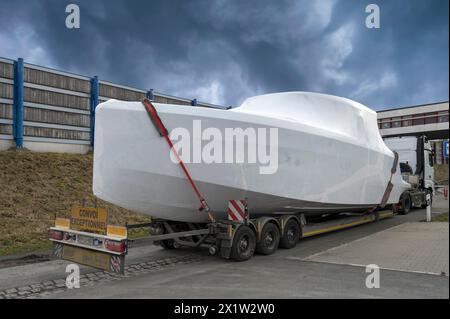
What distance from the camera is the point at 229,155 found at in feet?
22.0

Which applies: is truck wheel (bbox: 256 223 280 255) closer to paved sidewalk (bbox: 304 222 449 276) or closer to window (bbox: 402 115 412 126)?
paved sidewalk (bbox: 304 222 449 276)

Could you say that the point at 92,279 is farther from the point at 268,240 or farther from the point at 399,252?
the point at 399,252

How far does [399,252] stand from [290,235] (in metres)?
2.23

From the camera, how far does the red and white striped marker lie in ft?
23.4

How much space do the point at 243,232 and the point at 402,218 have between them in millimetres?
9543

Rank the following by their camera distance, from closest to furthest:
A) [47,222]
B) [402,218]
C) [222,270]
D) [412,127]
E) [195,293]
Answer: [195,293], [222,270], [47,222], [402,218], [412,127]

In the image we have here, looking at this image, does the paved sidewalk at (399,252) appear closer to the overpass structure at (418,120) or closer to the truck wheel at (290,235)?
the truck wheel at (290,235)

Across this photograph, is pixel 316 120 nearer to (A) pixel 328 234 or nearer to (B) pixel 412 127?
(A) pixel 328 234

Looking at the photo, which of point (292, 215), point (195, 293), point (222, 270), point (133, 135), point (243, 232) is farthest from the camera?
point (292, 215)

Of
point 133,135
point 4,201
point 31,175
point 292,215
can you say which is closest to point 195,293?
point 133,135

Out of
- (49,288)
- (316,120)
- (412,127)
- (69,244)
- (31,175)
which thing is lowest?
(49,288)

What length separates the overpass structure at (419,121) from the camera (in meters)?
35.6

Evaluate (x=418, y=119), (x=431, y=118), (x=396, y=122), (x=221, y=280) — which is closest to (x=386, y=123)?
(x=396, y=122)

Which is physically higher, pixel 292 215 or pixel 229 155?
pixel 229 155
